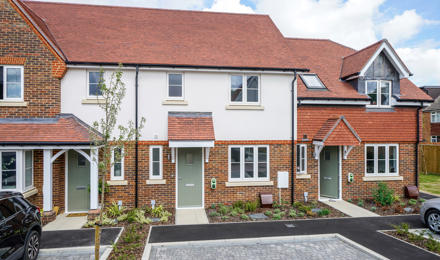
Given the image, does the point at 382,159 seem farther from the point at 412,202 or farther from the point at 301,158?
the point at 301,158

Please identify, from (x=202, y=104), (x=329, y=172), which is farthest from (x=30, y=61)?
(x=329, y=172)

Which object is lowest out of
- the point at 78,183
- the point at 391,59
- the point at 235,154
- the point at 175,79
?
the point at 78,183

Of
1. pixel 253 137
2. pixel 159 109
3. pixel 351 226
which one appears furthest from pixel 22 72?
A: pixel 351 226

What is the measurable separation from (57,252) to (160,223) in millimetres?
2963

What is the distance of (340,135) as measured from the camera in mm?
10844

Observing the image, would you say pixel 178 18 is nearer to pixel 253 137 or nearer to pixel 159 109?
pixel 159 109

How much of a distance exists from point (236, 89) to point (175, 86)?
2.48 metres

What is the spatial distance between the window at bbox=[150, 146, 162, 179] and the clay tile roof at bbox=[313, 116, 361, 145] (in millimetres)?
6604

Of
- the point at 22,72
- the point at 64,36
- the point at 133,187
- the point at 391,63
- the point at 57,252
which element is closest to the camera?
the point at 57,252

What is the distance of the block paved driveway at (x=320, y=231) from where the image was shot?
22.3ft

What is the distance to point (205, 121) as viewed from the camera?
10289 mm

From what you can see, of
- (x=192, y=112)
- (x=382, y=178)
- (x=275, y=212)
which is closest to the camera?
(x=275, y=212)

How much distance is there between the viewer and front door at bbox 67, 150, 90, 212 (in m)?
9.91

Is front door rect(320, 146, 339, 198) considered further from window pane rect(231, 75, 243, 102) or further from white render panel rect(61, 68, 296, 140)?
window pane rect(231, 75, 243, 102)
